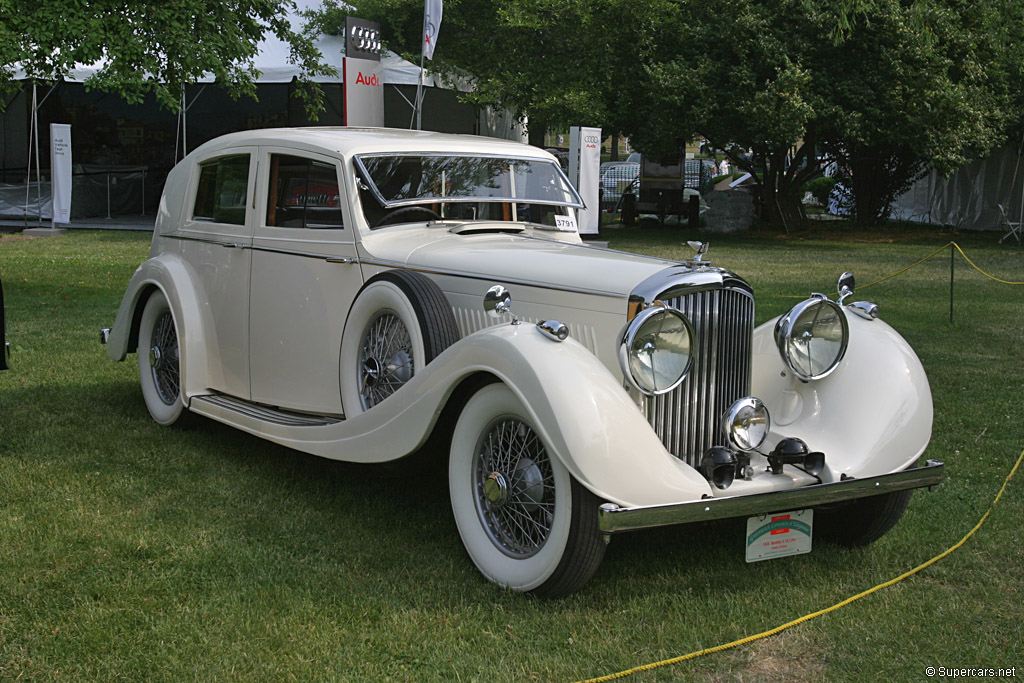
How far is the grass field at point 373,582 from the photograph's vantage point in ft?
9.99

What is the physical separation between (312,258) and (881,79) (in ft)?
55.7

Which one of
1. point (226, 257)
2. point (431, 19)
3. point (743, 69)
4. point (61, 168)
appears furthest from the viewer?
point (743, 69)

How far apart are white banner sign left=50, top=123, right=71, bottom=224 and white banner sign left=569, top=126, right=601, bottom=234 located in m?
8.90

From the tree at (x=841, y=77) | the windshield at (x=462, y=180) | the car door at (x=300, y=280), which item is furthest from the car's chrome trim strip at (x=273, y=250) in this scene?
the tree at (x=841, y=77)

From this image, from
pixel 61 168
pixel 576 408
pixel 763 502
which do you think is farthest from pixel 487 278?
pixel 61 168

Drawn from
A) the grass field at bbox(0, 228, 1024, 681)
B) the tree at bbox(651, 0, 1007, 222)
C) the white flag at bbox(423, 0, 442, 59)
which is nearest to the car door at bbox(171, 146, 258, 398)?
the grass field at bbox(0, 228, 1024, 681)

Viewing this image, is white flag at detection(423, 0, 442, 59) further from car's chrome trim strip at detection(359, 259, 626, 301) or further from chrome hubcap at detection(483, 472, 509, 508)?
chrome hubcap at detection(483, 472, 509, 508)

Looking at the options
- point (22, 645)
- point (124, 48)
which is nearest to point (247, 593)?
point (22, 645)

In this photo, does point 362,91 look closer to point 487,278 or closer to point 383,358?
point 383,358

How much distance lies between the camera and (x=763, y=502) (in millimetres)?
3291

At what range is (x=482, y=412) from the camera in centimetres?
360

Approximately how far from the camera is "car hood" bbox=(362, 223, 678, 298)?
3838mm

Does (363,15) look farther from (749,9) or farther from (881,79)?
(881,79)

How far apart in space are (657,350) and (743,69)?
16.8 metres
